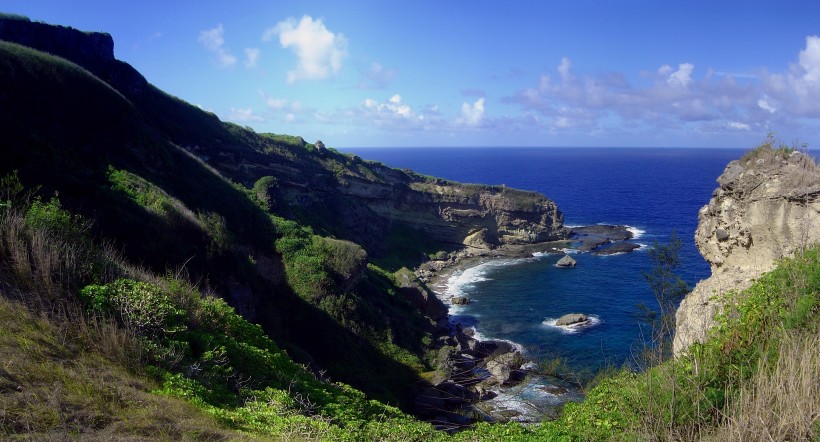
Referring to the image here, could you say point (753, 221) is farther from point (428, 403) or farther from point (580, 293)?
point (580, 293)

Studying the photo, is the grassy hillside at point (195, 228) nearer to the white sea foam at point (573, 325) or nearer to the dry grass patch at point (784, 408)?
the white sea foam at point (573, 325)

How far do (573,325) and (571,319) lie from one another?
668 millimetres

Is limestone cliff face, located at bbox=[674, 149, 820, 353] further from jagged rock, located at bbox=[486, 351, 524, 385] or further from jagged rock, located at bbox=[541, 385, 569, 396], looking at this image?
jagged rock, located at bbox=[486, 351, 524, 385]

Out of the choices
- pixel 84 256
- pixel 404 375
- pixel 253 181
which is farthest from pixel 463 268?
pixel 84 256

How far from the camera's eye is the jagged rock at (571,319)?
42219 mm

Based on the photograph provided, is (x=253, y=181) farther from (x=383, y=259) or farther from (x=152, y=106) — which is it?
(x=383, y=259)

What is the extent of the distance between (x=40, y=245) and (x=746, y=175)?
18.2 meters

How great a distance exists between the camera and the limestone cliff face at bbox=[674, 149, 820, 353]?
12500mm

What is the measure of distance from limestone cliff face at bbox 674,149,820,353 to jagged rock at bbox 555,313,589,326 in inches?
1091

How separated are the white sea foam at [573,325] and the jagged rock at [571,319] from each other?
274 millimetres

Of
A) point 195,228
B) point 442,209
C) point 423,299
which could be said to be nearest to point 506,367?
point 423,299

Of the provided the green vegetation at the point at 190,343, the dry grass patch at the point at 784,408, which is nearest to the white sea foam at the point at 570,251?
the green vegetation at the point at 190,343

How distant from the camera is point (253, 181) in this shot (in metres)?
52.6

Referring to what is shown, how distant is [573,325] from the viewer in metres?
41.9
